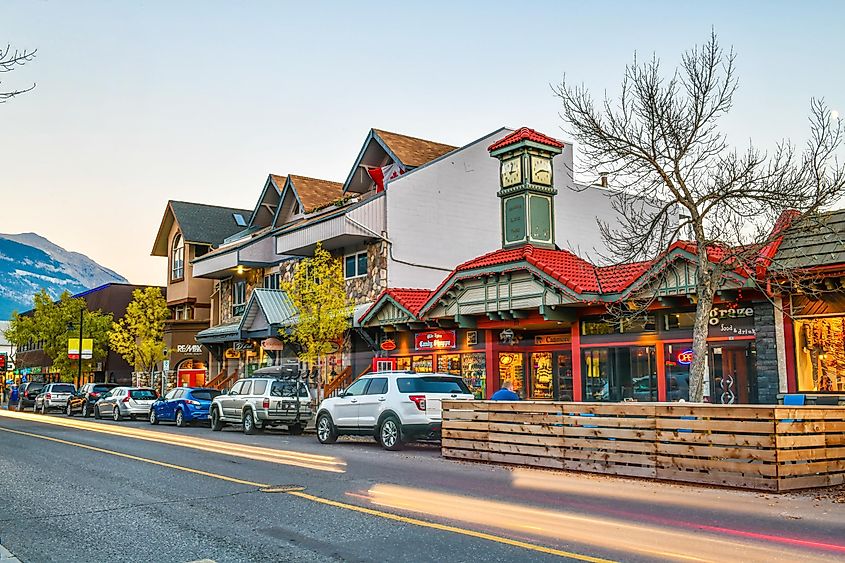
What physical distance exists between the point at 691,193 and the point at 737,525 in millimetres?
9949

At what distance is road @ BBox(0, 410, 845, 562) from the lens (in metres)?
7.78

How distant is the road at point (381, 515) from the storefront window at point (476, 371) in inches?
460

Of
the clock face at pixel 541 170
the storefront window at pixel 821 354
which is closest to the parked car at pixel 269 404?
the clock face at pixel 541 170

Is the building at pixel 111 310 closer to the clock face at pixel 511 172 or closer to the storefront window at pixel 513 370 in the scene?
the storefront window at pixel 513 370

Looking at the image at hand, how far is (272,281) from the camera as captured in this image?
40.1 meters

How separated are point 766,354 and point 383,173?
19596mm

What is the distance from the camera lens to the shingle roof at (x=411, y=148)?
113 ft

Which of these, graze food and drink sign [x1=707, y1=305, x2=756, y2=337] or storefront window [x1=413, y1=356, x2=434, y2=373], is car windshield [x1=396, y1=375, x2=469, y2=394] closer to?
graze food and drink sign [x1=707, y1=305, x2=756, y2=337]

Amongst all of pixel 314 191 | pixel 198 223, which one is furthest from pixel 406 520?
pixel 198 223

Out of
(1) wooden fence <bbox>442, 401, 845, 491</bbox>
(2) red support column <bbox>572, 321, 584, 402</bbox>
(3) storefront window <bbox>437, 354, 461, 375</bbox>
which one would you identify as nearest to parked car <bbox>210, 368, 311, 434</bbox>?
(3) storefront window <bbox>437, 354, 461, 375</bbox>

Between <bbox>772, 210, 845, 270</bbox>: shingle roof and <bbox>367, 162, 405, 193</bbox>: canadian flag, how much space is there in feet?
59.5

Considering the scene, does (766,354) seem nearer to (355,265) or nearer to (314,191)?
(355,265)

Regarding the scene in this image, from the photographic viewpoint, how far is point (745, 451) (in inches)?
480

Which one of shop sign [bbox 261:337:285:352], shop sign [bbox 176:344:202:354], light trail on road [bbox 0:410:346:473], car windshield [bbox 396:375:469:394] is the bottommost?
light trail on road [bbox 0:410:346:473]
